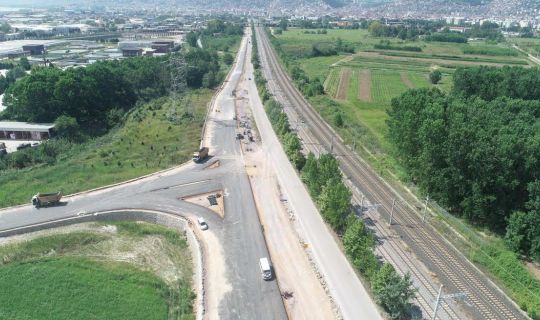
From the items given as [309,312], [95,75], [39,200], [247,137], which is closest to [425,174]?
[309,312]

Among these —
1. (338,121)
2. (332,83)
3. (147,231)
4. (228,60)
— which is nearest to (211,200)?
(147,231)

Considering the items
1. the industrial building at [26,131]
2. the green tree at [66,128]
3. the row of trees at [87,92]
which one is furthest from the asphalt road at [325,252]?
the row of trees at [87,92]

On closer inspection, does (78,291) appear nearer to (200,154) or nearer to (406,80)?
(200,154)

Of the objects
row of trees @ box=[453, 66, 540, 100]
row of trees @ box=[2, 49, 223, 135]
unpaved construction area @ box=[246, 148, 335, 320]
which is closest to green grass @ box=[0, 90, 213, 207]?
row of trees @ box=[2, 49, 223, 135]

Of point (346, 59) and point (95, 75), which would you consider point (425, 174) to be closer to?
point (95, 75)

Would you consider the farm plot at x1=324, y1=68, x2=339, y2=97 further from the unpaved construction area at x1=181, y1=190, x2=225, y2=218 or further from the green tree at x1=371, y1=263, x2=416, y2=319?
the green tree at x1=371, y1=263, x2=416, y2=319
